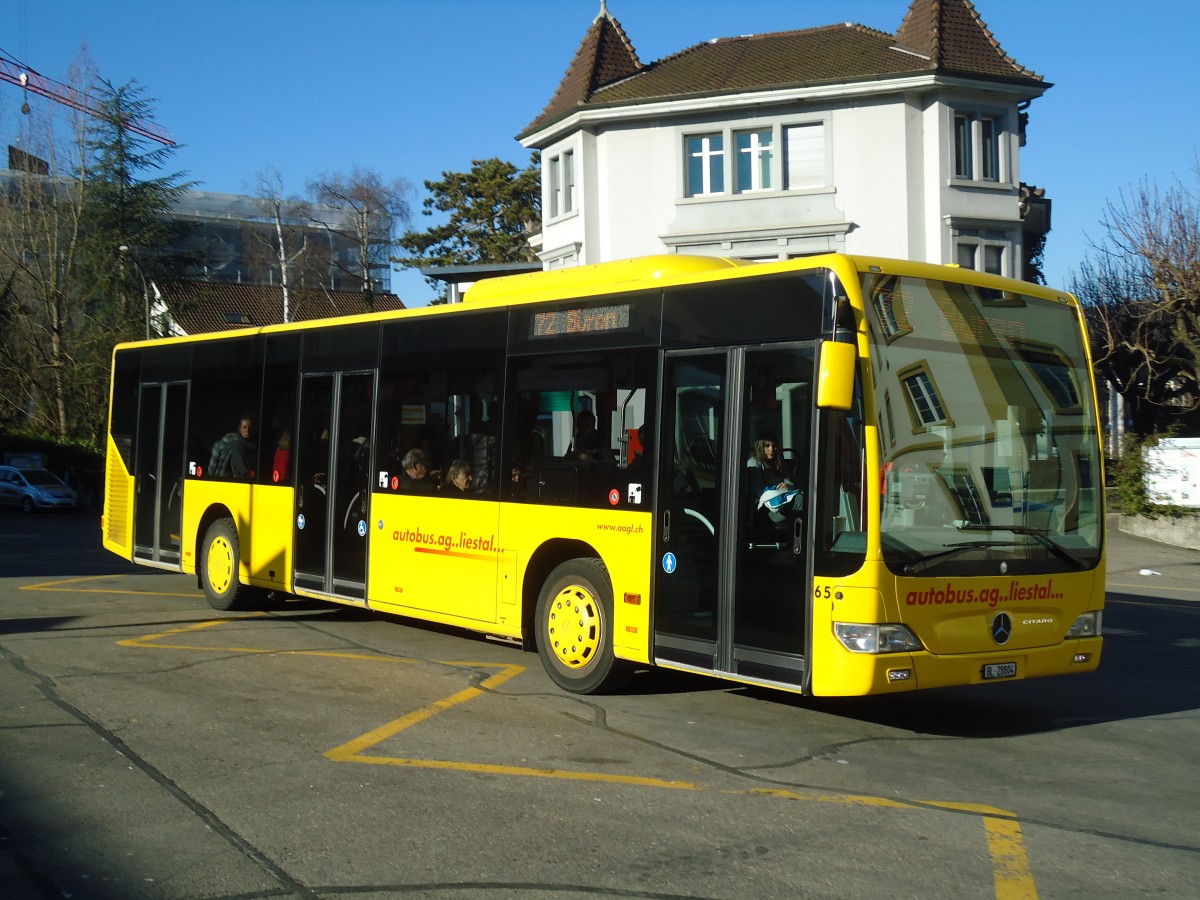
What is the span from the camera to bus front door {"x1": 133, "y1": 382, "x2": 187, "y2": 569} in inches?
597

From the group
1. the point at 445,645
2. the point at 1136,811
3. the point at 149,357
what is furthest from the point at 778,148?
the point at 1136,811

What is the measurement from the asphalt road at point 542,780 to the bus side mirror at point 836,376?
209cm

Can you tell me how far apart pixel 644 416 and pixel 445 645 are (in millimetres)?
3932

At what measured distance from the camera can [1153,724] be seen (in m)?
8.95

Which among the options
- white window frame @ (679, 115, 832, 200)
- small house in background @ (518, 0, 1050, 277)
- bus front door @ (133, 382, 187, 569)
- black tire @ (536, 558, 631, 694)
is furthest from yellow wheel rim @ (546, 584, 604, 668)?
white window frame @ (679, 115, 832, 200)

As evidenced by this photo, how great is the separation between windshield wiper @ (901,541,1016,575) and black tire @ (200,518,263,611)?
8360mm

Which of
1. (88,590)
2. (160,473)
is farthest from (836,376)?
(88,590)

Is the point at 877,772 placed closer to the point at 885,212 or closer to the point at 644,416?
the point at 644,416

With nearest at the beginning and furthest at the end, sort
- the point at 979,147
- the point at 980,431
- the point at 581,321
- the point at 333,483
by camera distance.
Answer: the point at 980,431 < the point at 581,321 < the point at 333,483 < the point at 979,147

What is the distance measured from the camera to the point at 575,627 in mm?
9562

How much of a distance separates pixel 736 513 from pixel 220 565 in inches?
308

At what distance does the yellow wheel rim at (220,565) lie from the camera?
46.1 feet

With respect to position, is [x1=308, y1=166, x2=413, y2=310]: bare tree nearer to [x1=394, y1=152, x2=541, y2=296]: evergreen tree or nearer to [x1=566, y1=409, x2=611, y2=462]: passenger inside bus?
[x1=394, y1=152, x2=541, y2=296]: evergreen tree

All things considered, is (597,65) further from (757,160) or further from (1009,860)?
(1009,860)
